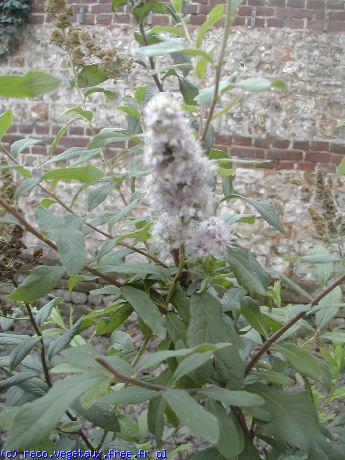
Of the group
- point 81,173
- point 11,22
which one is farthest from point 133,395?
point 11,22

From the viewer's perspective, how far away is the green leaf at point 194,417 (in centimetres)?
64

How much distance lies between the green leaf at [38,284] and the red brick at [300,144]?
270 cm

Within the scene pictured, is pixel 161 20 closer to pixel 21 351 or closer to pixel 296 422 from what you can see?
pixel 21 351

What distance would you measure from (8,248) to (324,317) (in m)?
0.76

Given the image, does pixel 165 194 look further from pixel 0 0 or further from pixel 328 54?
pixel 0 0

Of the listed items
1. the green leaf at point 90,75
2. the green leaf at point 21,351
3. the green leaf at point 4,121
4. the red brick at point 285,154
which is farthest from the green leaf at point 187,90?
the red brick at point 285,154

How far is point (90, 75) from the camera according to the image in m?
1.25

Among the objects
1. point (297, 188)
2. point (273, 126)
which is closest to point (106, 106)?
point (273, 126)

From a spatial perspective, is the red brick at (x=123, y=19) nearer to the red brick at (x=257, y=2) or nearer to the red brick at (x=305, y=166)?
the red brick at (x=257, y=2)

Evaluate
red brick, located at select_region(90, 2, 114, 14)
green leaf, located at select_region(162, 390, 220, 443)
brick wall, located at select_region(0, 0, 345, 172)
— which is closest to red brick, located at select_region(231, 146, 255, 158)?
brick wall, located at select_region(0, 0, 345, 172)

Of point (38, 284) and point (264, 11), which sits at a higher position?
point (264, 11)

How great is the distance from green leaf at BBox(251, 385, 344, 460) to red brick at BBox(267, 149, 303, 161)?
2558mm

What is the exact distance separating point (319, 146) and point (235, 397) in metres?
2.83

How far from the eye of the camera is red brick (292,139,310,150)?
337 cm
